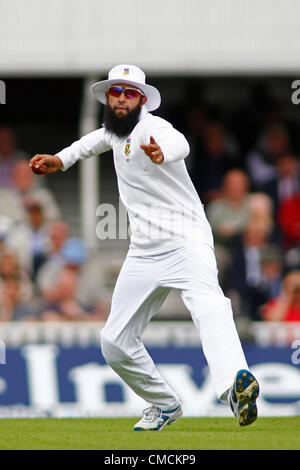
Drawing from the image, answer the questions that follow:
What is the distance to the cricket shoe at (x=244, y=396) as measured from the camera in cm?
769

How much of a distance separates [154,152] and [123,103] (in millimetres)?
906

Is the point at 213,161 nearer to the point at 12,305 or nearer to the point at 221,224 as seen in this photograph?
the point at 221,224

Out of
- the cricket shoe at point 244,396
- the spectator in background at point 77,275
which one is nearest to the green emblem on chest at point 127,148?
the cricket shoe at point 244,396

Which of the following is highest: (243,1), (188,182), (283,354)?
(243,1)

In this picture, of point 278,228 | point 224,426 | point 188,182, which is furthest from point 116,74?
point 278,228

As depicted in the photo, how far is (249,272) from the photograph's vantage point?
1364 cm

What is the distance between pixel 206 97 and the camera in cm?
1706

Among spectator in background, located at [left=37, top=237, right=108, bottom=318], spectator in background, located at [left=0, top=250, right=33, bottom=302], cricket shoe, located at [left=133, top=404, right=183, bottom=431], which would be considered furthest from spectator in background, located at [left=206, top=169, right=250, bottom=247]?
cricket shoe, located at [left=133, top=404, right=183, bottom=431]

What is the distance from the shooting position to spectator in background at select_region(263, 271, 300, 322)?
1303 cm

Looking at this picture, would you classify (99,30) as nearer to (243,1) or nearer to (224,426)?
(243,1)

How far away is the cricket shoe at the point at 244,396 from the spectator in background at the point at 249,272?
17.2ft

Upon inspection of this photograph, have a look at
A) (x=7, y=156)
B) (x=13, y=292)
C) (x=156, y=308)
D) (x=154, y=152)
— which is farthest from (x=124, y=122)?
(x=7, y=156)

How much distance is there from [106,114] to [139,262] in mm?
1110

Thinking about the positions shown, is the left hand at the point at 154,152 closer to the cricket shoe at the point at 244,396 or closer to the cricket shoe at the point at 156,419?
the cricket shoe at the point at 244,396
